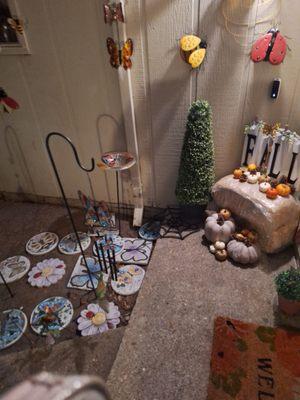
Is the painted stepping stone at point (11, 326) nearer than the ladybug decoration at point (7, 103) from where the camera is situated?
Yes

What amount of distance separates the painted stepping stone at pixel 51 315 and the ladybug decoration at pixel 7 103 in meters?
1.61

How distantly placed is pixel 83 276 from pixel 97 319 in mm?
401

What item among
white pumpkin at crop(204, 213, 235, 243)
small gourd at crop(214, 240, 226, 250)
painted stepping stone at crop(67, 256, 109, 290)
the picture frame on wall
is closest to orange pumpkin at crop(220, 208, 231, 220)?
white pumpkin at crop(204, 213, 235, 243)

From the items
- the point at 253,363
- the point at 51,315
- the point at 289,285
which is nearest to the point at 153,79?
the point at 289,285

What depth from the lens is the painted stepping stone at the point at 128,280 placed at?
6.49 feet

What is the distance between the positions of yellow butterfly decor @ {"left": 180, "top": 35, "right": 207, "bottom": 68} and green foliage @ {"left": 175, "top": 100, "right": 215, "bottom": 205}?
0.25 m

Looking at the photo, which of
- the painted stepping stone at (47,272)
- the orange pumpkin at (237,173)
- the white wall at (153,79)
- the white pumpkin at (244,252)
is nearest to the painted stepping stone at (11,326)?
the painted stepping stone at (47,272)

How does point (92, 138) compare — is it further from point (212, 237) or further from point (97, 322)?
point (97, 322)

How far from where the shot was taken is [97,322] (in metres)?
1.79

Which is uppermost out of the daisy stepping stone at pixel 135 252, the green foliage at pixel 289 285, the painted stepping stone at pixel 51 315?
the green foliage at pixel 289 285

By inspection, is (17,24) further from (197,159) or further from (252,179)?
(252,179)

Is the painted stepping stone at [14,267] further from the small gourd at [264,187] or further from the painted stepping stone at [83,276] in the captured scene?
the small gourd at [264,187]

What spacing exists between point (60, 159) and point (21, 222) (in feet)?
2.33

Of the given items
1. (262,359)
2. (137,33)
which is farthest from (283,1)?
(262,359)
